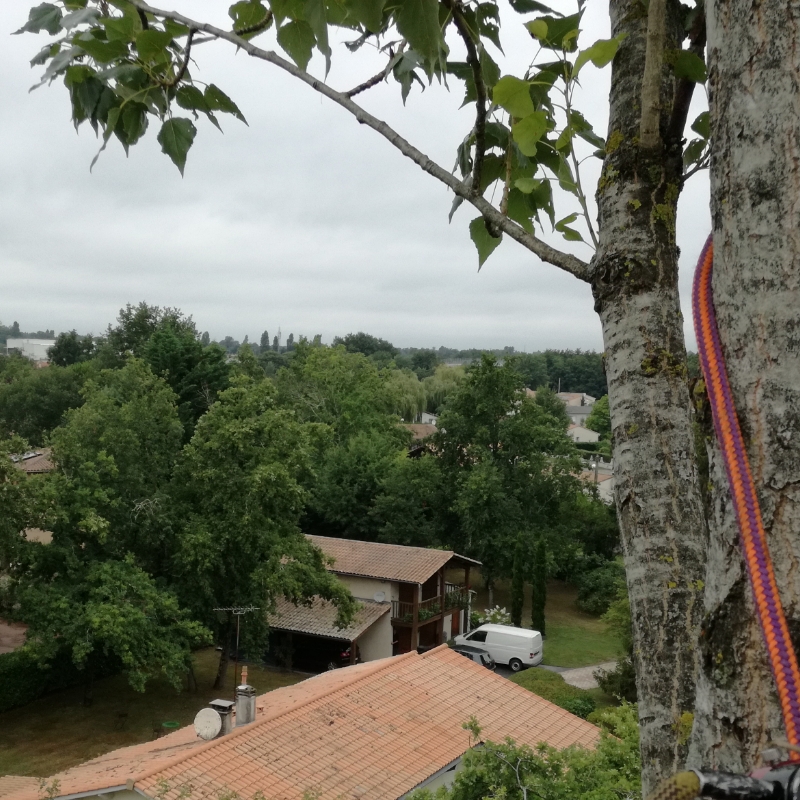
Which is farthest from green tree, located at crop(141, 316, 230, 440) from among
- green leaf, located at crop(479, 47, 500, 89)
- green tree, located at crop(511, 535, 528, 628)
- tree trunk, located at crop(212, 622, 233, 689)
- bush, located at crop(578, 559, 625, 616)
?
green leaf, located at crop(479, 47, 500, 89)

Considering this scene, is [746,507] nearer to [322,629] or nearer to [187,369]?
[322,629]

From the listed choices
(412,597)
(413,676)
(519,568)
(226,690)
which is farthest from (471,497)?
(413,676)

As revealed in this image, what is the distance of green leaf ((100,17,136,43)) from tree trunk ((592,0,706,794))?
121cm

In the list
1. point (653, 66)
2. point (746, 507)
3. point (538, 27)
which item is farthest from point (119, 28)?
point (746, 507)

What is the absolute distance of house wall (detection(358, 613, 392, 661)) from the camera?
2220 centimetres

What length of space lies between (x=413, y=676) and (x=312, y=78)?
12.5 m

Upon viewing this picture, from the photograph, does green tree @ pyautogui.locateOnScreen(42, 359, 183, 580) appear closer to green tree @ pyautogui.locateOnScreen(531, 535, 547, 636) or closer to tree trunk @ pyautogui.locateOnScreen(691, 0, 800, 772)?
green tree @ pyautogui.locateOnScreen(531, 535, 547, 636)

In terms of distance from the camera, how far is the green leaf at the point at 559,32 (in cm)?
181

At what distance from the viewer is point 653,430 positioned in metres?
1.43

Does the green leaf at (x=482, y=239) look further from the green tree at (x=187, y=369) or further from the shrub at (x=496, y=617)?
the green tree at (x=187, y=369)

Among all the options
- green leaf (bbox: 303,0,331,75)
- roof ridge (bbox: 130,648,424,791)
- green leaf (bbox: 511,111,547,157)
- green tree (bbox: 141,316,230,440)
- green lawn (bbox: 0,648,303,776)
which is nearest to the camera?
green leaf (bbox: 303,0,331,75)

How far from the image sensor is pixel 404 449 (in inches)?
1267

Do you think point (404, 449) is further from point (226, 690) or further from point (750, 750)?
point (750, 750)

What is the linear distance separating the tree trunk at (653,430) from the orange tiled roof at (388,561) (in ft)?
68.1
